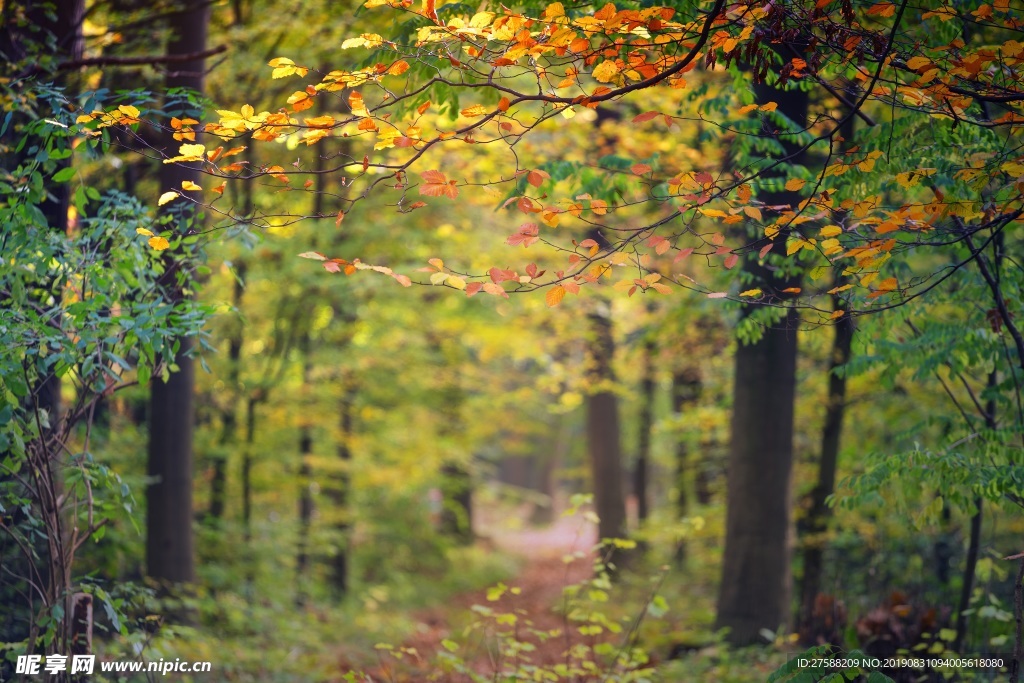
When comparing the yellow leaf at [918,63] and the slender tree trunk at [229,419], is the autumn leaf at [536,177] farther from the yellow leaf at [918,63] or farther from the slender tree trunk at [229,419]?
the slender tree trunk at [229,419]

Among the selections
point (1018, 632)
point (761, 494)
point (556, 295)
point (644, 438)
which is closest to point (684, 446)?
point (644, 438)

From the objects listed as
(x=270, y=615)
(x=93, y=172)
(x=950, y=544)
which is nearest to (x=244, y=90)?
(x=93, y=172)

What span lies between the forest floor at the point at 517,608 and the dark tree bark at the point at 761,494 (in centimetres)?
163

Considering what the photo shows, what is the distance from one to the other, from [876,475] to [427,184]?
310cm

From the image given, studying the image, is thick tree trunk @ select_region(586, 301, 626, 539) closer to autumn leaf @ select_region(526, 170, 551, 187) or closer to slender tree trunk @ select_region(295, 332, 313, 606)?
slender tree trunk @ select_region(295, 332, 313, 606)

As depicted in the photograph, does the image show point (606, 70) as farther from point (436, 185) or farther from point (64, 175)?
point (64, 175)

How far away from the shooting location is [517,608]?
17.1ft

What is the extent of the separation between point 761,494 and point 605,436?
7.19 meters

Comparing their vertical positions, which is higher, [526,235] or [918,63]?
[918,63]

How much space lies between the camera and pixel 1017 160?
12.0 feet

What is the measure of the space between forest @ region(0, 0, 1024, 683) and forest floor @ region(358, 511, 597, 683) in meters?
0.16

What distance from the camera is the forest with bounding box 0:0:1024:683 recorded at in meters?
3.74

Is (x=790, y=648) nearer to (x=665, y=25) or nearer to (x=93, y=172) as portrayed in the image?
(x=665, y=25)

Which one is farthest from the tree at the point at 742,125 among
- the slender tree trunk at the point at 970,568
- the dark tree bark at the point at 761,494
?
the dark tree bark at the point at 761,494
